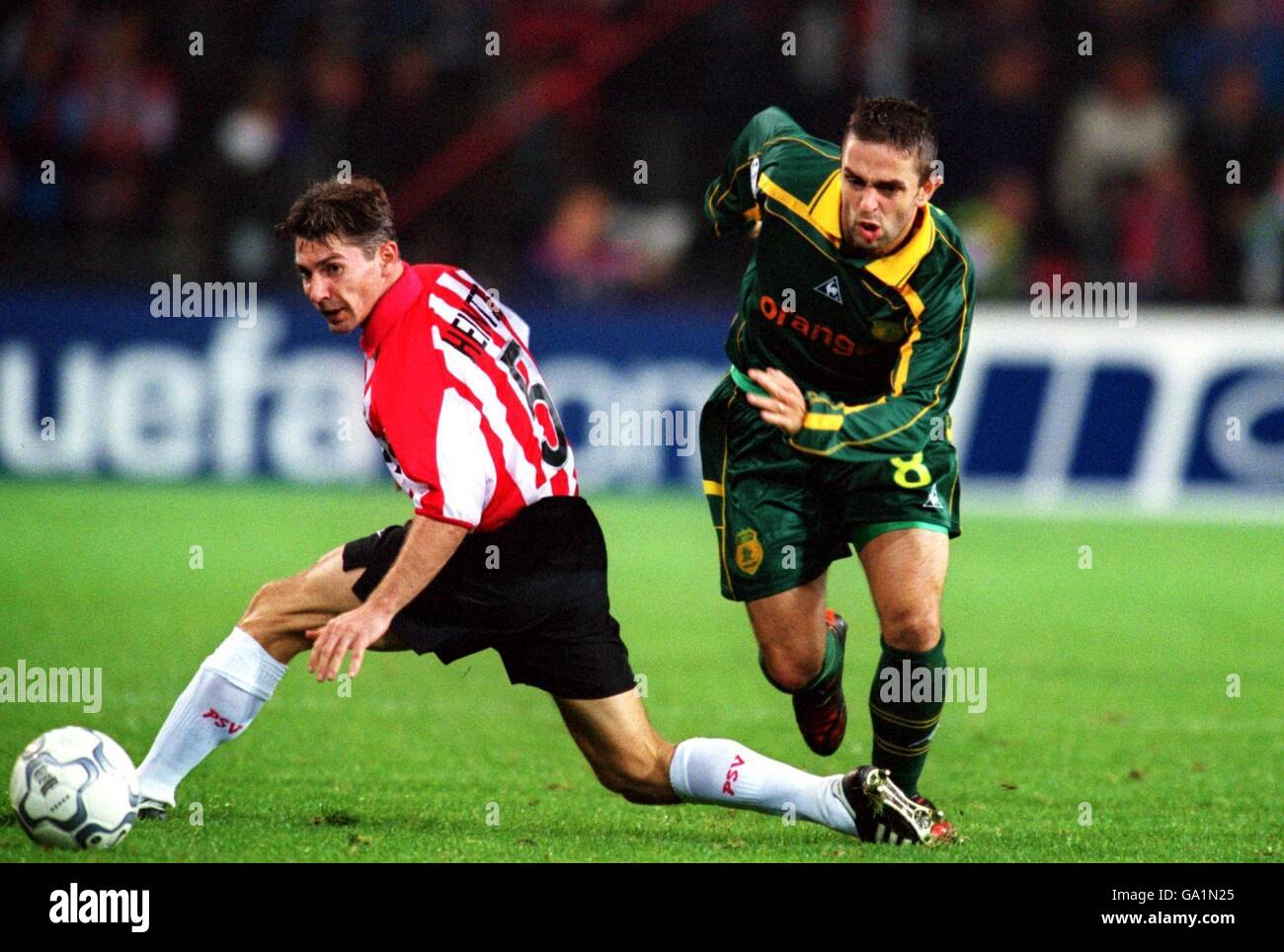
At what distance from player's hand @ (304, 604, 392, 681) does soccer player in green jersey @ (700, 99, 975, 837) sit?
1.30m

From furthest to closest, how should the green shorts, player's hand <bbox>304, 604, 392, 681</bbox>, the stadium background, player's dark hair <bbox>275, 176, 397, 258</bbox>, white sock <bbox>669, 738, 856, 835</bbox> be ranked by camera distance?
the stadium background, the green shorts, white sock <bbox>669, 738, 856, 835</bbox>, player's dark hair <bbox>275, 176, 397, 258</bbox>, player's hand <bbox>304, 604, 392, 681</bbox>

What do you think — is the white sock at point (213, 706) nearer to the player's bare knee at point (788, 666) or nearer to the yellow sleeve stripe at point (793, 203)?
the player's bare knee at point (788, 666)

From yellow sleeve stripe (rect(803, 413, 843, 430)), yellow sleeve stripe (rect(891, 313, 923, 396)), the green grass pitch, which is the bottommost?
the green grass pitch

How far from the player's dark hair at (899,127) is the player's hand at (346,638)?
6.66 feet

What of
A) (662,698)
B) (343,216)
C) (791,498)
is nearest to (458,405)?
(343,216)

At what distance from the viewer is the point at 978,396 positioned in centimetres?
1538

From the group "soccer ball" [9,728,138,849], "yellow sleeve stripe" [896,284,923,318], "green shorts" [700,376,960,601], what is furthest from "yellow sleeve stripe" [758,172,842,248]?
"soccer ball" [9,728,138,849]

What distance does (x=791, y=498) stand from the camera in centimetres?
670

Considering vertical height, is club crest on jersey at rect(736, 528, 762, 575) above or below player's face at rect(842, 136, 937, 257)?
below

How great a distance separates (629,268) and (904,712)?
35.7ft

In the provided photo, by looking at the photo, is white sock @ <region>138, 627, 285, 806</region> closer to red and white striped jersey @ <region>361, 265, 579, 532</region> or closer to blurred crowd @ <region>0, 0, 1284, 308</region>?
red and white striped jersey @ <region>361, 265, 579, 532</region>

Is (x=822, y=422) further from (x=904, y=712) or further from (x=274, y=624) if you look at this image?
(x=274, y=624)

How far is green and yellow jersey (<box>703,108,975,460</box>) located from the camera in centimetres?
617

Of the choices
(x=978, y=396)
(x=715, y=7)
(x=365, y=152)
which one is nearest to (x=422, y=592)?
(x=978, y=396)
